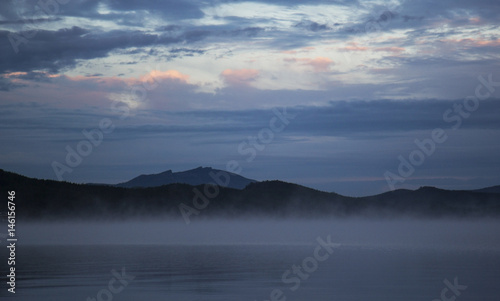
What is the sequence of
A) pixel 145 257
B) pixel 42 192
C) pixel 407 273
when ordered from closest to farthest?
pixel 407 273 → pixel 145 257 → pixel 42 192

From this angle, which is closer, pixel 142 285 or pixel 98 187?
pixel 142 285

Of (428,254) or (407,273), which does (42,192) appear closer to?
(428,254)

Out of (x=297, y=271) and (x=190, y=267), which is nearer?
(x=297, y=271)

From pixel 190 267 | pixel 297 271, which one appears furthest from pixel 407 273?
pixel 190 267

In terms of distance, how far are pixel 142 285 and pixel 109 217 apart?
152 m

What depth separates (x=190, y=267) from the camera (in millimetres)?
46938

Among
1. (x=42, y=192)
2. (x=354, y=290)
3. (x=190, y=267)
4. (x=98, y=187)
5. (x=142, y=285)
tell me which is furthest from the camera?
(x=98, y=187)

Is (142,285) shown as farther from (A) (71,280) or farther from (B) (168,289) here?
(A) (71,280)

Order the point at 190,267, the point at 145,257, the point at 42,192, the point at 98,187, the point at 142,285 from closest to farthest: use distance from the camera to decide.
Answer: the point at 142,285, the point at 190,267, the point at 145,257, the point at 42,192, the point at 98,187

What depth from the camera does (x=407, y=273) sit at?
42.4m

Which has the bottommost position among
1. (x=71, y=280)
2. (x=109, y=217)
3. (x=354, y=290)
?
(x=354, y=290)

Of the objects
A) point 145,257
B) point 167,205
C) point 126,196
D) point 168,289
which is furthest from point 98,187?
point 168,289

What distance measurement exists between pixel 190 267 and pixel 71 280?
35.4ft

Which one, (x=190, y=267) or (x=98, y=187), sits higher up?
(x=98, y=187)
